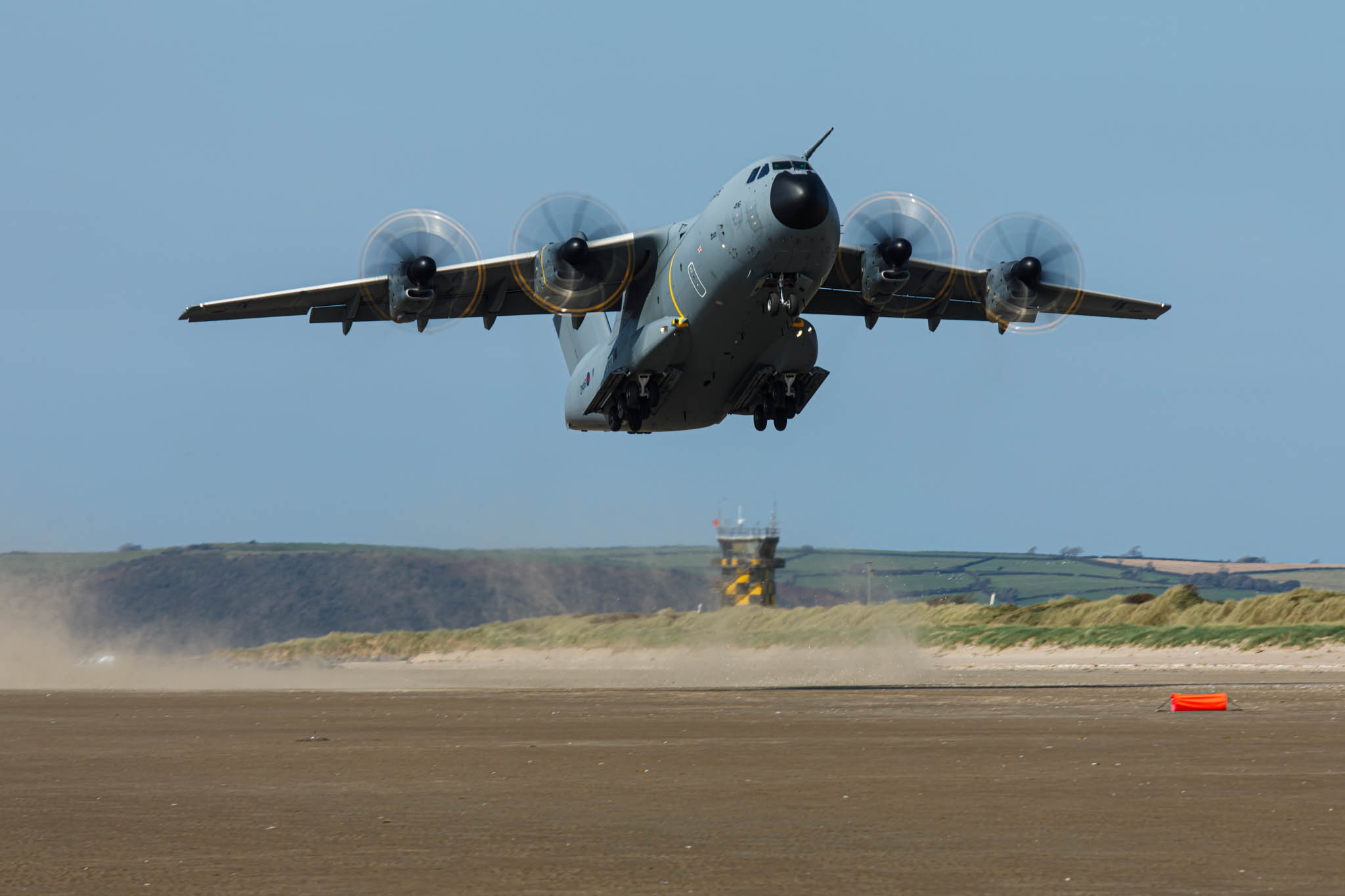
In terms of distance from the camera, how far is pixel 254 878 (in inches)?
278

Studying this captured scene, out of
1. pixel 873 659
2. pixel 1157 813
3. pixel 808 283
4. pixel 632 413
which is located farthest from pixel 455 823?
pixel 873 659

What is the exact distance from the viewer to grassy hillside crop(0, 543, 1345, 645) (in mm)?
51844

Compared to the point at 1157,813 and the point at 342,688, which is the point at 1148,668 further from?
the point at 1157,813

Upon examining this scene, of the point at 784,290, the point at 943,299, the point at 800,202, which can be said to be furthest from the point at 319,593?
the point at 800,202

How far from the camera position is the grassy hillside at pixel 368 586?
5184 cm

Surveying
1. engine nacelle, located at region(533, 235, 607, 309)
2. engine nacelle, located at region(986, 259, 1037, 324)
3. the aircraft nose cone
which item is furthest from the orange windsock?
engine nacelle, located at region(533, 235, 607, 309)

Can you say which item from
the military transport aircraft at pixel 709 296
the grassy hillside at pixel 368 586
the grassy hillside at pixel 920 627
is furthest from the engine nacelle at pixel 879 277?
the grassy hillside at pixel 368 586

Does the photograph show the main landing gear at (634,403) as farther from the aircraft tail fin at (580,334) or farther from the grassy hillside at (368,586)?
the grassy hillside at (368,586)

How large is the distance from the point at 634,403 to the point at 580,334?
17.9 feet

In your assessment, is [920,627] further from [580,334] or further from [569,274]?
[569,274]

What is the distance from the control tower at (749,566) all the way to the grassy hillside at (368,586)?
66cm

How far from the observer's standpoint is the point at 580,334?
34.2m

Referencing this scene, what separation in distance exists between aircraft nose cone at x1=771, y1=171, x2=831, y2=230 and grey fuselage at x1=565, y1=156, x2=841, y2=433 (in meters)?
0.02

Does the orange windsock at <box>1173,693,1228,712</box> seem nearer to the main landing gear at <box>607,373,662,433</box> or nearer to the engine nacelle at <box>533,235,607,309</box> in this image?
the main landing gear at <box>607,373,662,433</box>
